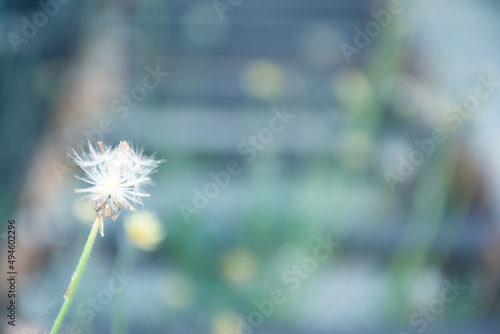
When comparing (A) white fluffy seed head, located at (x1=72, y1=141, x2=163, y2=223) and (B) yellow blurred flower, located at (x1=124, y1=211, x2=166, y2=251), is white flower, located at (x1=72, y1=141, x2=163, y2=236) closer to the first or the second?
(A) white fluffy seed head, located at (x1=72, y1=141, x2=163, y2=223)

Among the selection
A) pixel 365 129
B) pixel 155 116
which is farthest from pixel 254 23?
pixel 365 129

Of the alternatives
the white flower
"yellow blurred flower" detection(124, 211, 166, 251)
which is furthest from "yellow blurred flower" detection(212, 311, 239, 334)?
the white flower

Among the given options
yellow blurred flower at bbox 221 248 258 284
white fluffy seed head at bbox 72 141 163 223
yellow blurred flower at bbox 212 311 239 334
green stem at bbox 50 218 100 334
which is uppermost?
yellow blurred flower at bbox 221 248 258 284

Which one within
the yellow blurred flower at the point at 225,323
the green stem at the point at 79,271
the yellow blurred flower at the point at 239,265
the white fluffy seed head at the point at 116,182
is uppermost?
the yellow blurred flower at the point at 239,265

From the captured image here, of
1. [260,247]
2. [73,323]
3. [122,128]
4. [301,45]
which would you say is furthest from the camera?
[301,45]

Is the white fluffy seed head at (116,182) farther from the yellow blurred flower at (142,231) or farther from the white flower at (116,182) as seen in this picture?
the yellow blurred flower at (142,231)

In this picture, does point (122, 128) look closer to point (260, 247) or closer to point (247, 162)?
point (247, 162)

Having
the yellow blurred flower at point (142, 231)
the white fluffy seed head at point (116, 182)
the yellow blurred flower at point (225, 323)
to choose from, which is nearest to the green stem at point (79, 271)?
the white fluffy seed head at point (116, 182)
